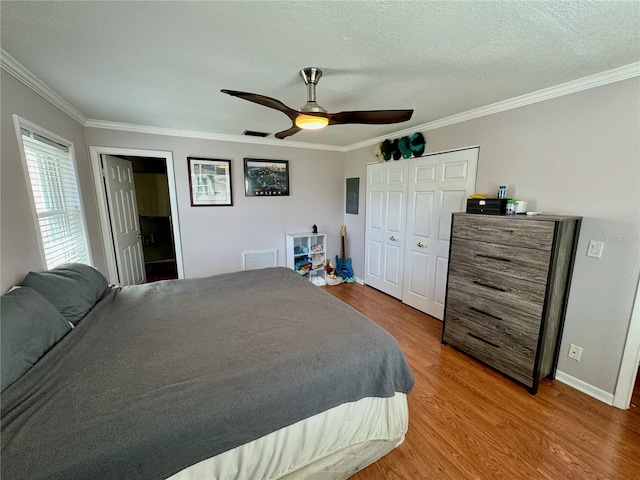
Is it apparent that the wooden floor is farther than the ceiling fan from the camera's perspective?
No

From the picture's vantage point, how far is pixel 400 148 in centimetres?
327

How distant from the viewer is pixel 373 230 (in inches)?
157

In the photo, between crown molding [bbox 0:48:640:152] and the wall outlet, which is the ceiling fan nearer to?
crown molding [bbox 0:48:640:152]

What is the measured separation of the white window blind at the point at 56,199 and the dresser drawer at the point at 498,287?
3328mm

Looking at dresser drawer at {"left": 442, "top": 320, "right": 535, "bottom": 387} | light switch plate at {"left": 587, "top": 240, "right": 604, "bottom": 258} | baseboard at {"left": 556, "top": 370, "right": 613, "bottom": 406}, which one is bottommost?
baseboard at {"left": 556, "top": 370, "right": 613, "bottom": 406}

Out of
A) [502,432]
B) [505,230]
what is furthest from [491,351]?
[505,230]

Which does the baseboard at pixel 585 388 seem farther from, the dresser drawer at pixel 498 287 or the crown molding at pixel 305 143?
the crown molding at pixel 305 143

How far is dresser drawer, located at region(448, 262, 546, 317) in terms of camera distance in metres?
1.87

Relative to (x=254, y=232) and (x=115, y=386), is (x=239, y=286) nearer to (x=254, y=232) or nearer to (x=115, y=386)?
(x=115, y=386)

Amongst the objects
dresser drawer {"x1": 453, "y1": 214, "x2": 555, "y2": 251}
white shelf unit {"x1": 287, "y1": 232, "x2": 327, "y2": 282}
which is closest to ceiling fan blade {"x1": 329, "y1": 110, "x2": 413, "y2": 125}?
dresser drawer {"x1": 453, "y1": 214, "x2": 555, "y2": 251}

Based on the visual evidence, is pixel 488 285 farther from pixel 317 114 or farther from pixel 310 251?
pixel 310 251

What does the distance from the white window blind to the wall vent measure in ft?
5.77

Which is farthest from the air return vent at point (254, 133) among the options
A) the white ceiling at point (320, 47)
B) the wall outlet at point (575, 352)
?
the wall outlet at point (575, 352)

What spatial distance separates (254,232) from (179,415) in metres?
3.02
